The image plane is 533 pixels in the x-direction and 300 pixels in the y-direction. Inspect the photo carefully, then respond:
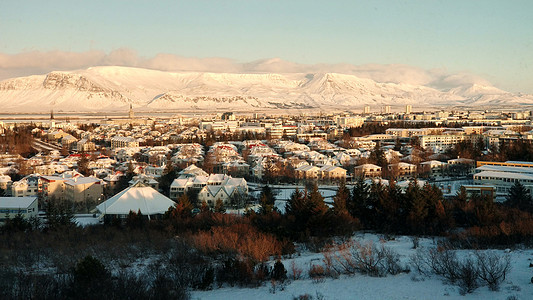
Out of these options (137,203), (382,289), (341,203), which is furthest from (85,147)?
(382,289)

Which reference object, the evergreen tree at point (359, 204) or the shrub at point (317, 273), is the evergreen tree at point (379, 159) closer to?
the evergreen tree at point (359, 204)

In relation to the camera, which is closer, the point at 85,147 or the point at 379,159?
the point at 379,159

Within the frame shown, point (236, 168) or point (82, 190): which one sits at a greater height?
point (82, 190)

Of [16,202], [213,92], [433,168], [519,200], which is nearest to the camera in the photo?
[519,200]

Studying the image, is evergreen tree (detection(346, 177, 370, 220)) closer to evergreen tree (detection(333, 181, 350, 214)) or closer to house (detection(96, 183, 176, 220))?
evergreen tree (detection(333, 181, 350, 214))

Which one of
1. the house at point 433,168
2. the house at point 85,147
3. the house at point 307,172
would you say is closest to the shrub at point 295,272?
the house at point 307,172

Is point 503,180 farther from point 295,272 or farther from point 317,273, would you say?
point 295,272

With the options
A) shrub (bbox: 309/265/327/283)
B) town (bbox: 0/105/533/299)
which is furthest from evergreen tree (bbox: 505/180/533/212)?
shrub (bbox: 309/265/327/283)

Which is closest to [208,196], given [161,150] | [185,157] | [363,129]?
[185,157]
